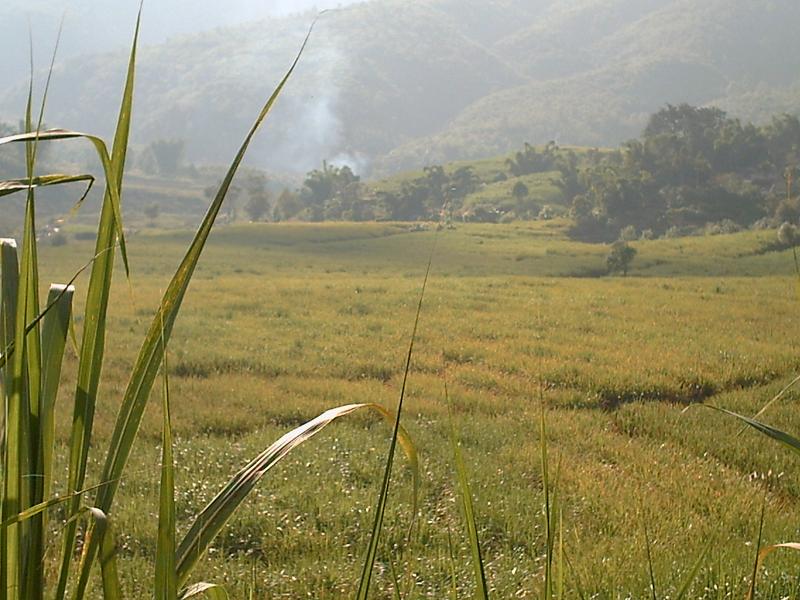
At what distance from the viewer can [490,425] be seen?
4.41 m

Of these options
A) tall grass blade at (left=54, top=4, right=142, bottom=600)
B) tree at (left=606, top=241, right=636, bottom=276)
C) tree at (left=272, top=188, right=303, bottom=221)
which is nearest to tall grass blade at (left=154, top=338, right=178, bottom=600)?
tall grass blade at (left=54, top=4, right=142, bottom=600)

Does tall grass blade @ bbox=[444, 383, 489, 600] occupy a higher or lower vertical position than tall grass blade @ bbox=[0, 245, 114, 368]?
lower

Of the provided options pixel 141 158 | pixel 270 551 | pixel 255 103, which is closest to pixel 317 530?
pixel 270 551

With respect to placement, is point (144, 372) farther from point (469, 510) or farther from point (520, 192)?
point (520, 192)

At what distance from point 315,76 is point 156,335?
120 metres

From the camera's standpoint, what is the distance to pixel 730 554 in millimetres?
2600

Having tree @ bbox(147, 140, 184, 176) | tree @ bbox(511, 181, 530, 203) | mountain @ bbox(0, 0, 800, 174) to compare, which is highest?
mountain @ bbox(0, 0, 800, 174)

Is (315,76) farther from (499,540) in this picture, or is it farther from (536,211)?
(499,540)

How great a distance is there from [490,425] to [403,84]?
415 ft

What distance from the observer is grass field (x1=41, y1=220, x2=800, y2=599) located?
8.82 feet

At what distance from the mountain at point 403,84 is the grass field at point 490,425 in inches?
3226

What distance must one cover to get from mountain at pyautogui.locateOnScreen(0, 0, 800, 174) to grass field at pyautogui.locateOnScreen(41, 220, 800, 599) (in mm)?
81943

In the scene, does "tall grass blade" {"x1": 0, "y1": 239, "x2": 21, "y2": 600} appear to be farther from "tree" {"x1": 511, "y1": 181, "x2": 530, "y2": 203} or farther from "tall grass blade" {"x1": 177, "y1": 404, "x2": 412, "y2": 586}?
"tree" {"x1": 511, "y1": 181, "x2": 530, "y2": 203}

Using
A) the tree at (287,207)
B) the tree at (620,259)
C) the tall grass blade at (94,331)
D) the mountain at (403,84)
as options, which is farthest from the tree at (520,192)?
the mountain at (403,84)
